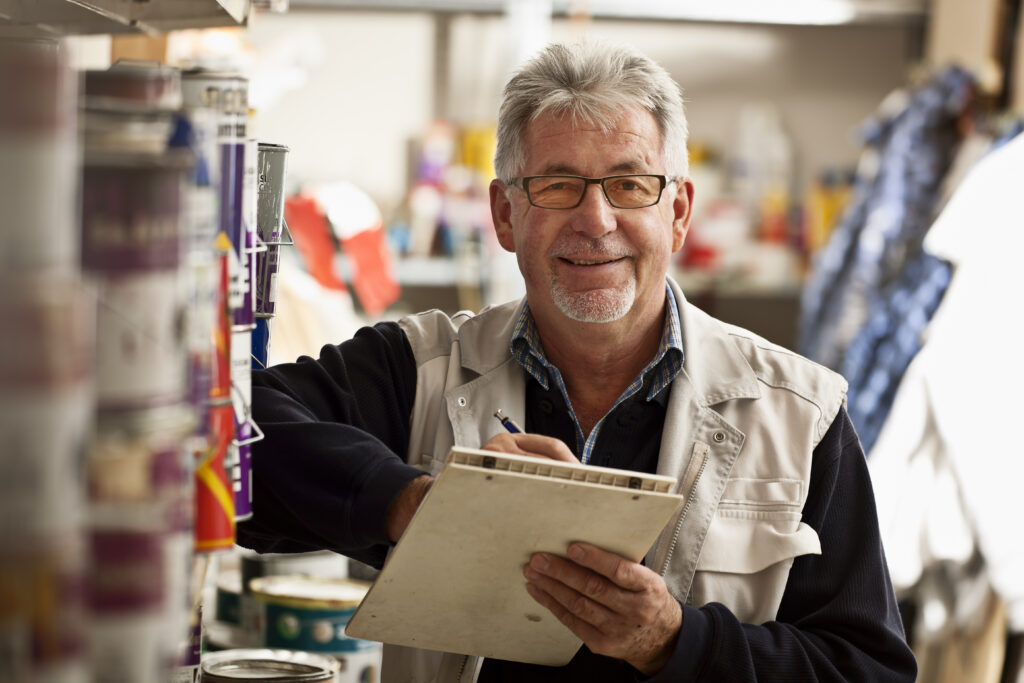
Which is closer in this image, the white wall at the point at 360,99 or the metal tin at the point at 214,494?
the metal tin at the point at 214,494

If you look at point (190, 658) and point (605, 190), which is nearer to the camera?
point (190, 658)

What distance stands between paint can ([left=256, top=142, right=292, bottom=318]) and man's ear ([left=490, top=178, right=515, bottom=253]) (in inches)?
22.1

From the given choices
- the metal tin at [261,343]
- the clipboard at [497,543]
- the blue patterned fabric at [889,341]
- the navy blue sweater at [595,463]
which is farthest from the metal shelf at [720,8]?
the clipboard at [497,543]

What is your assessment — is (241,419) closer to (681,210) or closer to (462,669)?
(462,669)

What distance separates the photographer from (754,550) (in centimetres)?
141

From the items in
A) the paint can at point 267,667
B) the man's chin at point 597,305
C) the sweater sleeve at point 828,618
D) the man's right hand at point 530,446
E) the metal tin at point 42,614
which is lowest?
the paint can at point 267,667

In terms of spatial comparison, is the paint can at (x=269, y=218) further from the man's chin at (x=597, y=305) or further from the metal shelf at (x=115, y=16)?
the man's chin at (x=597, y=305)

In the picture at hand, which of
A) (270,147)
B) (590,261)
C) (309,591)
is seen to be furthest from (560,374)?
(270,147)

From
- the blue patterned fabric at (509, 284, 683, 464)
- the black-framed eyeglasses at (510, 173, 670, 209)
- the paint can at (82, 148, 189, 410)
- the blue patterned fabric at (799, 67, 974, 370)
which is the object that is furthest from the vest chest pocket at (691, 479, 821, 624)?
the blue patterned fabric at (799, 67, 974, 370)

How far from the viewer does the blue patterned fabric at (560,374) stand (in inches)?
60.0

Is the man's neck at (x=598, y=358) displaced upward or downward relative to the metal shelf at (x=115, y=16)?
downward

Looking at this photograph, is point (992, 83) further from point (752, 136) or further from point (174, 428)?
point (174, 428)

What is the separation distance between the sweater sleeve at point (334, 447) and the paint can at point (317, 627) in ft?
0.42

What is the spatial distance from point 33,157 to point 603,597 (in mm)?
721
